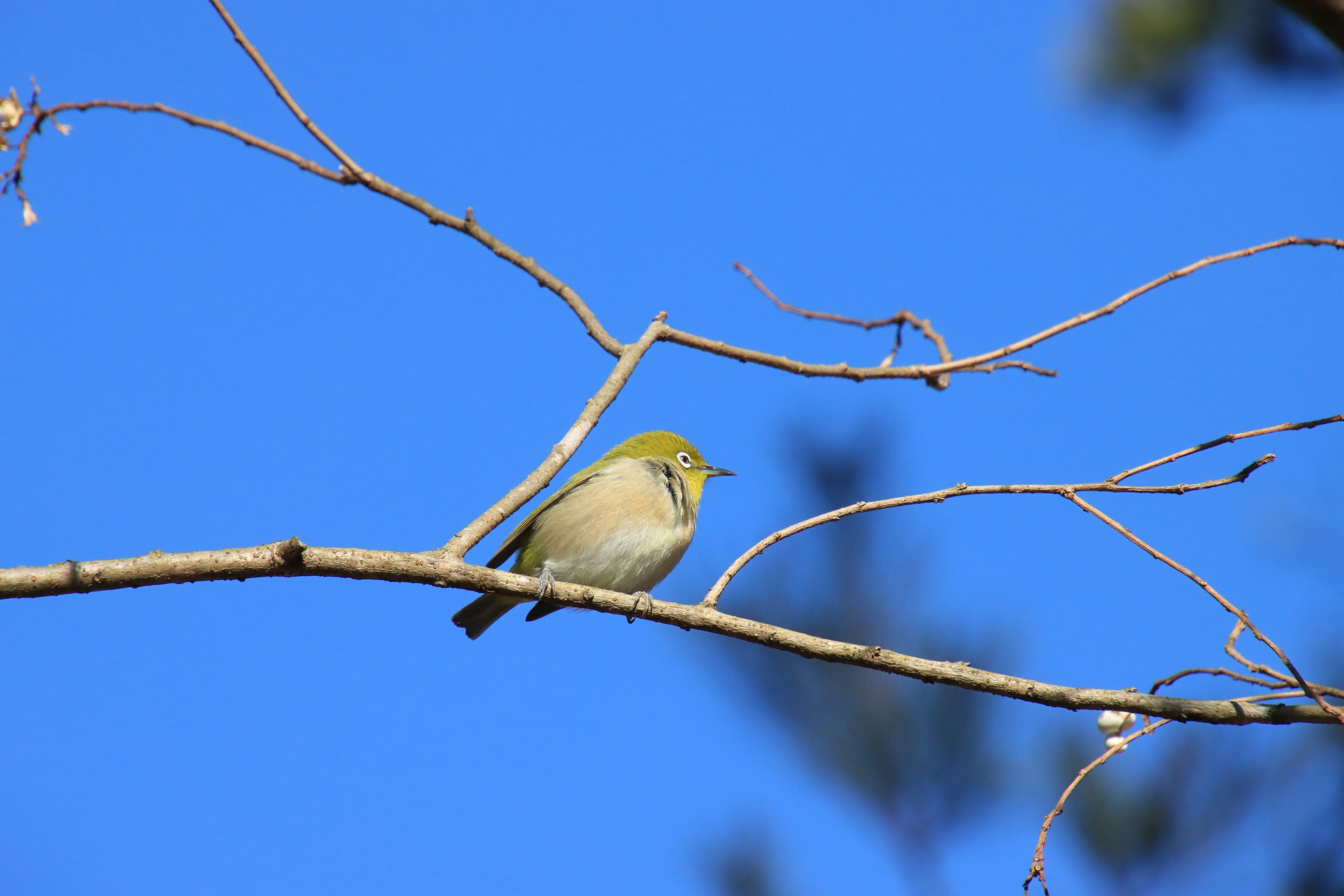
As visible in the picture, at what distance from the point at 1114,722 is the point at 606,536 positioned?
273 centimetres

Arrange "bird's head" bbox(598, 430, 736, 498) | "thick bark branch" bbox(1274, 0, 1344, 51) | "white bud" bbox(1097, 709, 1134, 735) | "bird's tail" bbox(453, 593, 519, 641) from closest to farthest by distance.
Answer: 1. "thick bark branch" bbox(1274, 0, 1344, 51)
2. "white bud" bbox(1097, 709, 1134, 735)
3. "bird's tail" bbox(453, 593, 519, 641)
4. "bird's head" bbox(598, 430, 736, 498)

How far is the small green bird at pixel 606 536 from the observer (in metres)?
5.19

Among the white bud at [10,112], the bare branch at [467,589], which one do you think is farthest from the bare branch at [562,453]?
the white bud at [10,112]

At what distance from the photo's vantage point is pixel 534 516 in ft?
18.7

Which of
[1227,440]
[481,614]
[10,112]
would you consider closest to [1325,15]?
[1227,440]

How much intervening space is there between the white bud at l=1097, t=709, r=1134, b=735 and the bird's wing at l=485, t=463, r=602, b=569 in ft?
10.2

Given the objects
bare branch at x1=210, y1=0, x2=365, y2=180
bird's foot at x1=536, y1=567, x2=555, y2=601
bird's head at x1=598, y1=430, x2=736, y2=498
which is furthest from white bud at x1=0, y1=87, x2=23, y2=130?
bird's head at x1=598, y1=430, x2=736, y2=498

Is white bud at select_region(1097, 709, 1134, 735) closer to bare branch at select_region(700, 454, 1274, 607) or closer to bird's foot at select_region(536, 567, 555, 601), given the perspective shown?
bare branch at select_region(700, 454, 1274, 607)

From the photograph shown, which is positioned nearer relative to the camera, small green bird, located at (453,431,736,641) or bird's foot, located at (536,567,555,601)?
bird's foot, located at (536,567,555,601)

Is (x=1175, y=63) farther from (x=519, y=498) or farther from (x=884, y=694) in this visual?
(x=519, y=498)

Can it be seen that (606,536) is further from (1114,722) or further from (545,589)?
(1114,722)

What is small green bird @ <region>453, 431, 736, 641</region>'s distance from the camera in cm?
519

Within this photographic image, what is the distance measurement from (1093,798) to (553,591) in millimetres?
7079

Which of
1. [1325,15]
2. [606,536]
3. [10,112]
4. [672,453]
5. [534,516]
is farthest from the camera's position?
[672,453]
